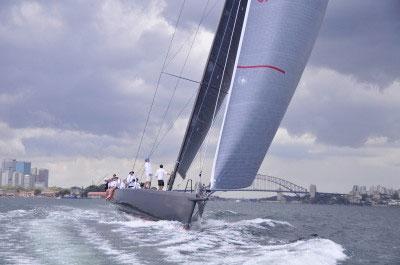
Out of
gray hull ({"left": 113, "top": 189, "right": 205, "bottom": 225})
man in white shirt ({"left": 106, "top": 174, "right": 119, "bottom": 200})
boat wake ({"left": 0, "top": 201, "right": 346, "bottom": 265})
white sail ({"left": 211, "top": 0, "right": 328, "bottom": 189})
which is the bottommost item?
boat wake ({"left": 0, "top": 201, "right": 346, "bottom": 265})

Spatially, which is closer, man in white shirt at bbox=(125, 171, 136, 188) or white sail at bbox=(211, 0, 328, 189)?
white sail at bbox=(211, 0, 328, 189)

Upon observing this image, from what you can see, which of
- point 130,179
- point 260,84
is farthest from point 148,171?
point 260,84

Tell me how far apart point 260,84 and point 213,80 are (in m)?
4.82

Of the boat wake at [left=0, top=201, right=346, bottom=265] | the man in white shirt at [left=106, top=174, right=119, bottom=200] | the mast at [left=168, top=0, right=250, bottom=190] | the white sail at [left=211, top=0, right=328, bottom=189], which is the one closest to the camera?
the boat wake at [left=0, top=201, right=346, bottom=265]

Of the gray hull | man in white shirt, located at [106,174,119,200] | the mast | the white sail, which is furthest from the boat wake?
man in white shirt, located at [106,174,119,200]

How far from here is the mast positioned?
62.9 feet

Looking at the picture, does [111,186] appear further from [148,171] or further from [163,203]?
[163,203]

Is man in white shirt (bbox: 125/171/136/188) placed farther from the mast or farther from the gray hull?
the mast

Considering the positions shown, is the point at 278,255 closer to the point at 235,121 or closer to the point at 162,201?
the point at 235,121

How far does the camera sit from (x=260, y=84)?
1473cm

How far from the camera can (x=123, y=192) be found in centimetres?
2133

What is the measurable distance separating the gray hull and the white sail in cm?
168

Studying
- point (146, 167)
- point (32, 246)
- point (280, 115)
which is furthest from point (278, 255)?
point (146, 167)

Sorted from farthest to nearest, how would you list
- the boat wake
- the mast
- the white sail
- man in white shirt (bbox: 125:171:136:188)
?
man in white shirt (bbox: 125:171:136:188), the mast, the white sail, the boat wake
